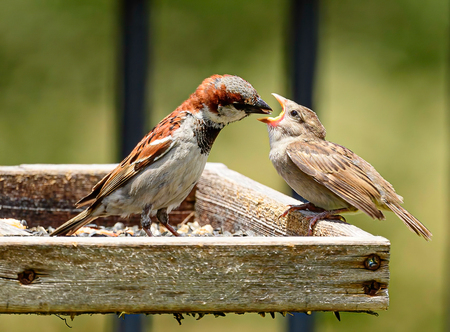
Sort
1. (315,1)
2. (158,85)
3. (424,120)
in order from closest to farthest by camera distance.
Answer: (315,1), (158,85), (424,120)

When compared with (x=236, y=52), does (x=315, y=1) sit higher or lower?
higher

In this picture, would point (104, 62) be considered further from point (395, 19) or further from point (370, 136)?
point (395, 19)

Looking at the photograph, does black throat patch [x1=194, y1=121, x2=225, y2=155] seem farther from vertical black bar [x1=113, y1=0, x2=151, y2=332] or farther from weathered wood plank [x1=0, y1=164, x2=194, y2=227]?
vertical black bar [x1=113, y1=0, x2=151, y2=332]

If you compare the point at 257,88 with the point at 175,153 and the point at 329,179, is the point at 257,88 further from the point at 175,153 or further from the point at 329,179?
the point at 175,153

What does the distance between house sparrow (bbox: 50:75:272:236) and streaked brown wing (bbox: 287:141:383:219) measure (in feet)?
1.27

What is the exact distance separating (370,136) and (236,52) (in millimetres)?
1748

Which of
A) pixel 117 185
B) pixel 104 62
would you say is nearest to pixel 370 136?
pixel 104 62

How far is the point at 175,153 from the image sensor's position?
330 centimetres

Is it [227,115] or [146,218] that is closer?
[227,115]

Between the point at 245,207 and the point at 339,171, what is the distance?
55 centimetres

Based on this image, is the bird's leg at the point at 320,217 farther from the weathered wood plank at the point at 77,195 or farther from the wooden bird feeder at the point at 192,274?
the wooden bird feeder at the point at 192,274

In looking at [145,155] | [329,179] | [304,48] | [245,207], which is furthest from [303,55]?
[145,155]

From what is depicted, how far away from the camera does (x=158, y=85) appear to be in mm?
7234

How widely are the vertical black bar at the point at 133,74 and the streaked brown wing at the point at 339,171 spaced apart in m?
1.32
